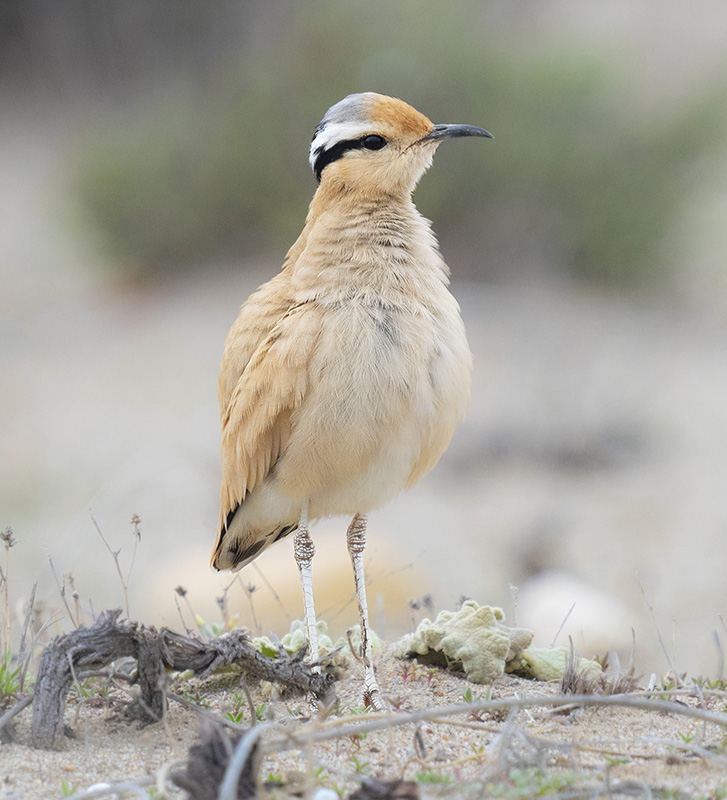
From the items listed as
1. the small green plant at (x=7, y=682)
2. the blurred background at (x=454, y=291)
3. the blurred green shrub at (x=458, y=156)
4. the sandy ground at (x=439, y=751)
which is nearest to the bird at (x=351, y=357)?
the sandy ground at (x=439, y=751)

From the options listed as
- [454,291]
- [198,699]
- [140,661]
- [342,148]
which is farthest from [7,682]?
[454,291]

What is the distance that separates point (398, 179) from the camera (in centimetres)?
318

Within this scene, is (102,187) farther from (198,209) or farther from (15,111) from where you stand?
(15,111)

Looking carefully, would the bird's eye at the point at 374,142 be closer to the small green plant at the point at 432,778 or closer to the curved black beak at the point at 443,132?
the curved black beak at the point at 443,132

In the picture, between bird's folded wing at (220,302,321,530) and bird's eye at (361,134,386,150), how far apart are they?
64 cm

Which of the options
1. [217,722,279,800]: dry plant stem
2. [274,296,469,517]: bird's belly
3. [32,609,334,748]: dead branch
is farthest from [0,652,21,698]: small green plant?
[217,722,279,800]: dry plant stem

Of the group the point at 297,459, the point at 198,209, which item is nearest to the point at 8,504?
the point at 198,209

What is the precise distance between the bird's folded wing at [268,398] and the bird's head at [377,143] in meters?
0.53

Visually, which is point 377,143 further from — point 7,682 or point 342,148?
point 7,682

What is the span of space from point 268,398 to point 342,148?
0.96 m

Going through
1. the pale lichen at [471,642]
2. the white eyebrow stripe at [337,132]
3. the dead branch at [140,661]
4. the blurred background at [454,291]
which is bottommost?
the dead branch at [140,661]

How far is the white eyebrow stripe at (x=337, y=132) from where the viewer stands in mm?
3168

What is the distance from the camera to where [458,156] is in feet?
35.7

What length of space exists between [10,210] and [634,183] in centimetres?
1034
